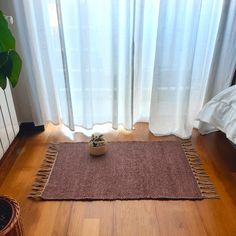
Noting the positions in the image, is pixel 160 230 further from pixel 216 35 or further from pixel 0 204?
pixel 216 35

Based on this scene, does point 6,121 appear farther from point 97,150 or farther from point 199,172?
point 199,172

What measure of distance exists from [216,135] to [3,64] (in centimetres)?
191

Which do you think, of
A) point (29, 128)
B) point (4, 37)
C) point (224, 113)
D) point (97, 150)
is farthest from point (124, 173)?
point (4, 37)

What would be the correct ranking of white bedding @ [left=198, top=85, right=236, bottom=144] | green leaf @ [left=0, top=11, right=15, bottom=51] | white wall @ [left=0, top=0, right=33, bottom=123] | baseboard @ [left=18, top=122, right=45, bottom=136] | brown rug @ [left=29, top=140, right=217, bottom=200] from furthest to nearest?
1. baseboard @ [left=18, top=122, right=45, bottom=136]
2. white wall @ [left=0, top=0, right=33, bottom=123]
3. white bedding @ [left=198, top=85, right=236, bottom=144]
4. brown rug @ [left=29, top=140, right=217, bottom=200]
5. green leaf @ [left=0, top=11, right=15, bottom=51]

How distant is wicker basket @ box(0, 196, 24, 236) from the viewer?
0.97 meters

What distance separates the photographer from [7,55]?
2.88 ft

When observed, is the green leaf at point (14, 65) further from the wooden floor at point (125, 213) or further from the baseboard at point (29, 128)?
the baseboard at point (29, 128)

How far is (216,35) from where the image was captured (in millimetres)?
1904

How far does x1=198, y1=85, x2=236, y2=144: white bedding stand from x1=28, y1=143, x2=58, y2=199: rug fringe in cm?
120

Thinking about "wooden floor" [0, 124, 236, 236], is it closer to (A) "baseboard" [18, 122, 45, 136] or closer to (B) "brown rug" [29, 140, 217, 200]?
(B) "brown rug" [29, 140, 217, 200]

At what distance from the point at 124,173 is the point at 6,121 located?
93 centimetres

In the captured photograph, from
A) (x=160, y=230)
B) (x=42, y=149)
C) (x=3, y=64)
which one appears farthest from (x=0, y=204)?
(x=42, y=149)

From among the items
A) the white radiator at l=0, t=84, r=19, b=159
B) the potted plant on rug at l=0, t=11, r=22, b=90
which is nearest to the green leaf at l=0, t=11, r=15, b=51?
the potted plant on rug at l=0, t=11, r=22, b=90

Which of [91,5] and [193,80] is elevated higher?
[91,5]
